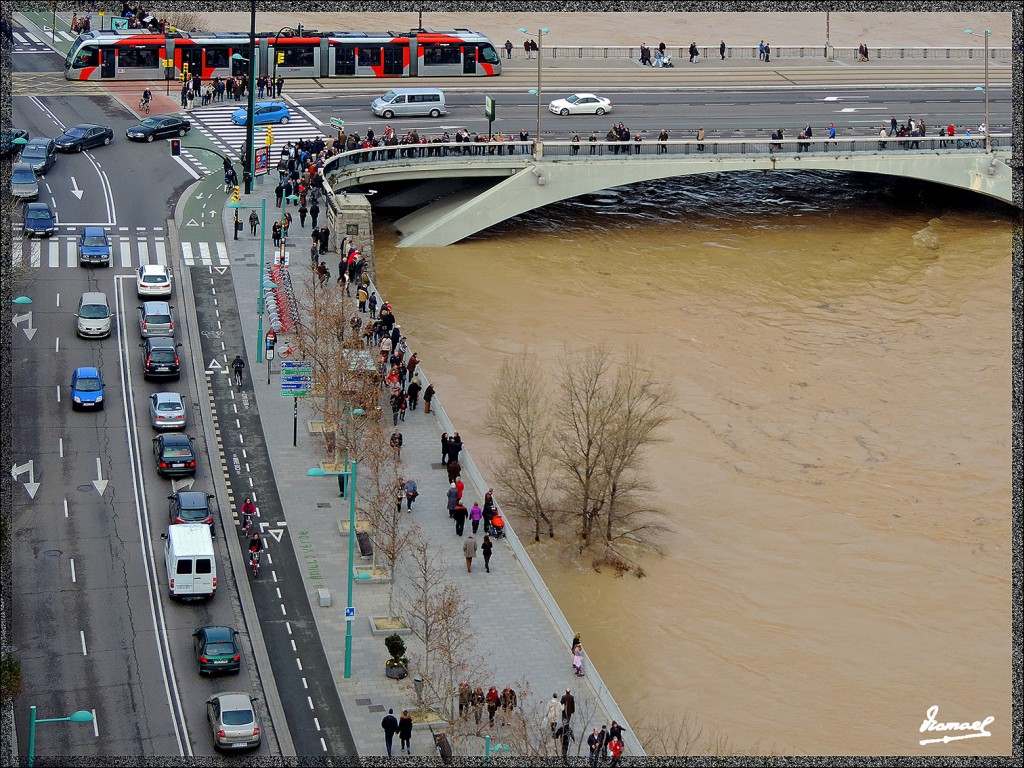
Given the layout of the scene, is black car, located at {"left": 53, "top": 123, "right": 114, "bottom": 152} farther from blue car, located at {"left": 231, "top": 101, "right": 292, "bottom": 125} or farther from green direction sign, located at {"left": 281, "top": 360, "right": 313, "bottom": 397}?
green direction sign, located at {"left": 281, "top": 360, "right": 313, "bottom": 397}

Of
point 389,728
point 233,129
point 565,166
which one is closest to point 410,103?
point 233,129

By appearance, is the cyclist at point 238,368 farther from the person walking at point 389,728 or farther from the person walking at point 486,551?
the person walking at point 389,728

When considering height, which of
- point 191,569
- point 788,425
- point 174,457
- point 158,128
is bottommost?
point 191,569

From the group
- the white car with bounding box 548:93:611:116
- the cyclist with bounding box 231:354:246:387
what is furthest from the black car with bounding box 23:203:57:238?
the white car with bounding box 548:93:611:116

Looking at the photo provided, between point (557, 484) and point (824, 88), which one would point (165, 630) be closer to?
point (557, 484)

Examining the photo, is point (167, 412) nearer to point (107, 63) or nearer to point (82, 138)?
point (82, 138)

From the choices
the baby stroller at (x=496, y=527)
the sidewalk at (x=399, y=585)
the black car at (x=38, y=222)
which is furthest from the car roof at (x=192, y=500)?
the black car at (x=38, y=222)

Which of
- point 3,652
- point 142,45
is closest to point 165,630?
point 3,652
